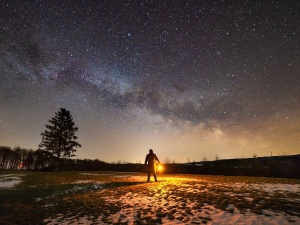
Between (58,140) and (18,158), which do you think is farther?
(18,158)

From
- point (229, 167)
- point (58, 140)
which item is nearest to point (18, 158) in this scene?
point (58, 140)

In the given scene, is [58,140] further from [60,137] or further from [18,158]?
[18,158]

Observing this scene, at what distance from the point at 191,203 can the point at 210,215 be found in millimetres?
1680

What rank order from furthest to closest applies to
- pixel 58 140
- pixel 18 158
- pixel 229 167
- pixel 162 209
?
pixel 18 158 → pixel 58 140 → pixel 229 167 → pixel 162 209

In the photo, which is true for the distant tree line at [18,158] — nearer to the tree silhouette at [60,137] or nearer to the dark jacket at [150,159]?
the tree silhouette at [60,137]

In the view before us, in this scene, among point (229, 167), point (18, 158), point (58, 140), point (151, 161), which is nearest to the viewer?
point (151, 161)

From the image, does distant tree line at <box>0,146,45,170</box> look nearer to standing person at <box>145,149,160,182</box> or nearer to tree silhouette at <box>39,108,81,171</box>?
tree silhouette at <box>39,108,81,171</box>

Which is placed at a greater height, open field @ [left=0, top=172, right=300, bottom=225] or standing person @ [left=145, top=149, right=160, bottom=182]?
standing person @ [left=145, top=149, right=160, bottom=182]

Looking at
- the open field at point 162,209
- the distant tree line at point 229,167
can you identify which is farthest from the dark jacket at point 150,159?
the distant tree line at point 229,167

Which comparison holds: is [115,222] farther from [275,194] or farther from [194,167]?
[194,167]

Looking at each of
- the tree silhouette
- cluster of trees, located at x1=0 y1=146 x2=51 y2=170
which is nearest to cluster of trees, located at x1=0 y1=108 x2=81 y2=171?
the tree silhouette

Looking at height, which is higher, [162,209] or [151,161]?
[151,161]

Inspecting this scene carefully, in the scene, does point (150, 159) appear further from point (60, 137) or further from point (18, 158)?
point (18, 158)

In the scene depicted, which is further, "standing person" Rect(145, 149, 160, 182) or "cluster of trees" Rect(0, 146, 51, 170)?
"cluster of trees" Rect(0, 146, 51, 170)
